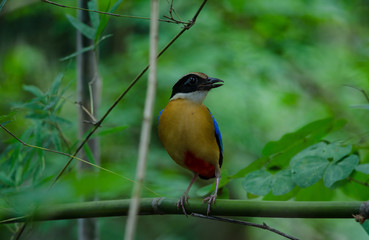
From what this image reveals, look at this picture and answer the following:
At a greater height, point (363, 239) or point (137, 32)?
point (137, 32)

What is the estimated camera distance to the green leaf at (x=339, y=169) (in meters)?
2.27

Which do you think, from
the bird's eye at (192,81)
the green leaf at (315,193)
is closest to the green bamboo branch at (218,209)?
the green leaf at (315,193)

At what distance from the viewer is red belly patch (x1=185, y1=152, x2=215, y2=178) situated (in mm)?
2863

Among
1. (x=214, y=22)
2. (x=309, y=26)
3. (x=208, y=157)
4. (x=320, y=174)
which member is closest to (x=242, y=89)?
(x=214, y=22)

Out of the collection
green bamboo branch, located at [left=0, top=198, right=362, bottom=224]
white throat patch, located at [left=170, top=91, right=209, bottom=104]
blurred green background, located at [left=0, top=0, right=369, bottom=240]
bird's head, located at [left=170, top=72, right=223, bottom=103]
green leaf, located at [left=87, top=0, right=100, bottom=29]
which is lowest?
green bamboo branch, located at [left=0, top=198, right=362, bottom=224]

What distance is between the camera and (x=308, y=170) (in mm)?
2336

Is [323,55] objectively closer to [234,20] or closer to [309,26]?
[309,26]

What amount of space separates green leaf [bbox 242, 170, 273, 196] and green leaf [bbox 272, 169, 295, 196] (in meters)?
0.03

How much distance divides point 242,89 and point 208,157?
312 centimetres

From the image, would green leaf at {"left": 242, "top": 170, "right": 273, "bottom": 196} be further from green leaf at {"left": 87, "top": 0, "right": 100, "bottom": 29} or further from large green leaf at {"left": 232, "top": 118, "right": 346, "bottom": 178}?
green leaf at {"left": 87, "top": 0, "right": 100, "bottom": 29}

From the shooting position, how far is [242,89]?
233 inches

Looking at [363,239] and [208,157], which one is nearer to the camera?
[208,157]

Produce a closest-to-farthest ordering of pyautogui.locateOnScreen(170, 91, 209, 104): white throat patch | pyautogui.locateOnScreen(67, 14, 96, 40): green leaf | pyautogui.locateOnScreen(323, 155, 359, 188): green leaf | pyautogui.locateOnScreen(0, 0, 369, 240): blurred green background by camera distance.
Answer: pyautogui.locateOnScreen(323, 155, 359, 188): green leaf < pyautogui.locateOnScreen(67, 14, 96, 40): green leaf < pyautogui.locateOnScreen(170, 91, 209, 104): white throat patch < pyautogui.locateOnScreen(0, 0, 369, 240): blurred green background

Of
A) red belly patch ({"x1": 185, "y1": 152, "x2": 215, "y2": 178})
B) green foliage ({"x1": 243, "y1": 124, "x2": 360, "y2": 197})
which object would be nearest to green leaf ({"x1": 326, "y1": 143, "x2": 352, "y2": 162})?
green foliage ({"x1": 243, "y1": 124, "x2": 360, "y2": 197})
